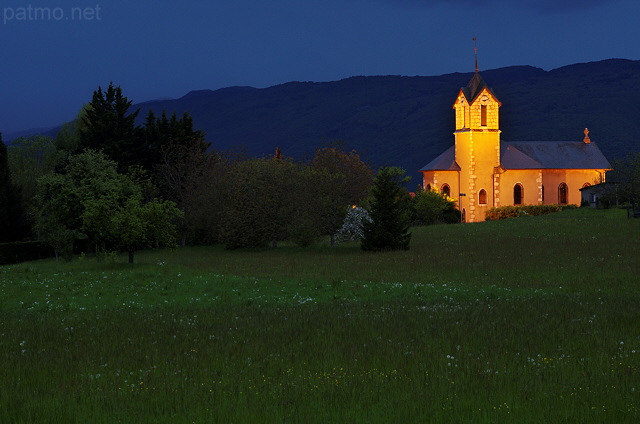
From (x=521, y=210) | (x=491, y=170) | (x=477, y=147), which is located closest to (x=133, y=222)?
(x=521, y=210)

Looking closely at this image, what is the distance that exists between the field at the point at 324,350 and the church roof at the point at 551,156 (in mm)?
78159

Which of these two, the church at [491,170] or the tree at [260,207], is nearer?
the tree at [260,207]

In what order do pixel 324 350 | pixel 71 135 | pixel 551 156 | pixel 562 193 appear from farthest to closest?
pixel 551 156 → pixel 562 193 → pixel 71 135 → pixel 324 350

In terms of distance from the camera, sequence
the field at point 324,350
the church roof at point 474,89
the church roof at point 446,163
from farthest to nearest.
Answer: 1. the church roof at point 446,163
2. the church roof at point 474,89
3. the field at point 324,350

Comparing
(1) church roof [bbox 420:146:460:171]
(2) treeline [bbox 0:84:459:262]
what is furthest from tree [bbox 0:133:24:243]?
(1) church roof [bbox 420:146:460:171]

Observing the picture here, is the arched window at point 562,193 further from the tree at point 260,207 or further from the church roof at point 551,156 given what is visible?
the tree at point 260,207

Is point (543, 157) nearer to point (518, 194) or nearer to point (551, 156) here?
point (551, 156)

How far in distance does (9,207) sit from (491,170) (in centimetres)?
6648

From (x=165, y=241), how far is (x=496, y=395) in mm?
37258

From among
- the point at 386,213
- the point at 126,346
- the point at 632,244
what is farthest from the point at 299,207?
the point at 126,346

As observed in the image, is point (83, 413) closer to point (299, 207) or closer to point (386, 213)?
point (386, 213)

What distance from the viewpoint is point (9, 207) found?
68500 mm

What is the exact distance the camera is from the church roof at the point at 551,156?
348ft

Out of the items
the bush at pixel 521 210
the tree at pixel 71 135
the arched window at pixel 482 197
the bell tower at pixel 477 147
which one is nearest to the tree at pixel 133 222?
the tree at pixel 71 135
